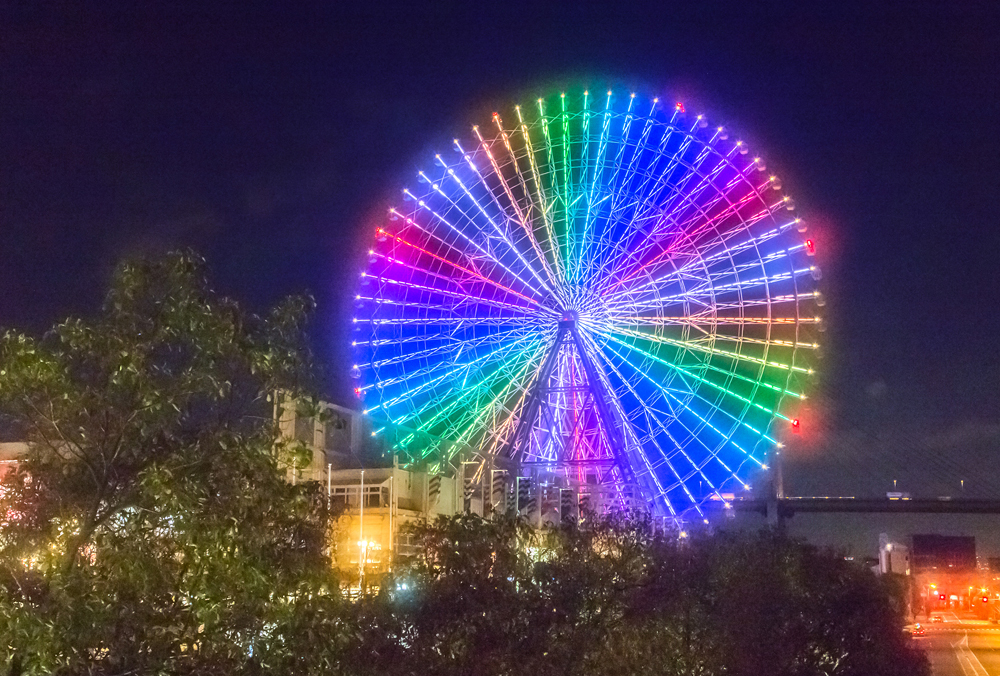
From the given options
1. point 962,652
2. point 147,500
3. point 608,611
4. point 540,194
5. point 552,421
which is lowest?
point 962,652

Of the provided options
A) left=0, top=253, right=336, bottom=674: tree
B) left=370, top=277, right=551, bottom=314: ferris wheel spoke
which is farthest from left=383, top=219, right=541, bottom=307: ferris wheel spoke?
left=0, top=253, right=336, bottom=674: tree

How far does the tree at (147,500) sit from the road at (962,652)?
3471 centimetres

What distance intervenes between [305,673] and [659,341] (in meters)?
33.4

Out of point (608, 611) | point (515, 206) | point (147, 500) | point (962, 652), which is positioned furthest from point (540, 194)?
point (962, 652)

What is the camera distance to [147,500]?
28.7 feet

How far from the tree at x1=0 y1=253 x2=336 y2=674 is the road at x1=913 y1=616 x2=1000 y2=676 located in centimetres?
3471

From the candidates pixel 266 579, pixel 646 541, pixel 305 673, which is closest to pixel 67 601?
pixel 266 579

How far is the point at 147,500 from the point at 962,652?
221 ft

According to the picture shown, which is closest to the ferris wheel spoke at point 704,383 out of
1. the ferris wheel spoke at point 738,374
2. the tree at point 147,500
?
the ferris wheel spoke at point 738,374

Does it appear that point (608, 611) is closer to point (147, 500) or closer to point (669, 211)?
point (147, 500)

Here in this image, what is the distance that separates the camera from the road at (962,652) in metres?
52.2

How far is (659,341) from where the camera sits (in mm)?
41875

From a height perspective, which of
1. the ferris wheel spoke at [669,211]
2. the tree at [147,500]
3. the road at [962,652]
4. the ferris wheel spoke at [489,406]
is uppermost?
the ferris wheel spoke at [669,211]

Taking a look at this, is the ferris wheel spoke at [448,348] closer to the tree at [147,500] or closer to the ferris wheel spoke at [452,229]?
the ferris wheel spoke at [452,229]
